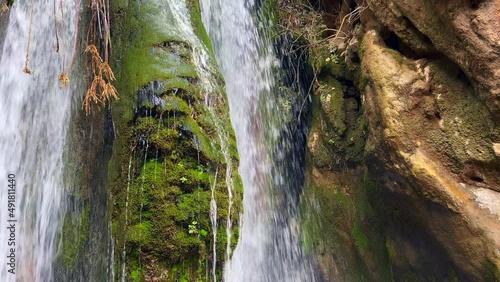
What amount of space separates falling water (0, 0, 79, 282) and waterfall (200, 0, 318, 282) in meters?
2.20

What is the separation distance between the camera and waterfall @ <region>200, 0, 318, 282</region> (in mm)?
5473

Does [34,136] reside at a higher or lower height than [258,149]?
higher

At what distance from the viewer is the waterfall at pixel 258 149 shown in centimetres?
547

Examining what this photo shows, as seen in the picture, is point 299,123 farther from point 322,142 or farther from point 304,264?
point 304,264

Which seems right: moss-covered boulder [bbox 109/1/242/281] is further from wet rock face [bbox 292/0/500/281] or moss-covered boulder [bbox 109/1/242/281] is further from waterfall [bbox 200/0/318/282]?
waterfall [bbox 200/0/318/282]

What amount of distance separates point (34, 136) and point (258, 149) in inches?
118

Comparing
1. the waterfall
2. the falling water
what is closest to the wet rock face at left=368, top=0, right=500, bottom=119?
the waterfall

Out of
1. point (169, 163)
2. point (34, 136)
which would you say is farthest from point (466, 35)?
point (34, 136)

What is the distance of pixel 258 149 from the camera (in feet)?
19.3

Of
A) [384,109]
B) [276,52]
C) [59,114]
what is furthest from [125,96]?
[276,52]

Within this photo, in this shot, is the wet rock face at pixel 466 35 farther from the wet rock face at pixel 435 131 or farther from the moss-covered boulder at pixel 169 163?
the moss-covered boulder at pixel 169 163

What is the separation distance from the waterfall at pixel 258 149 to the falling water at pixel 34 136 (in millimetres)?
2203

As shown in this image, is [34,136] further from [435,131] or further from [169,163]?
[435,131]

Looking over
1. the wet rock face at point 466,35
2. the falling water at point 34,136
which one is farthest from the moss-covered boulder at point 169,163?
the wet rock face at point 466,35
